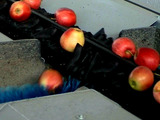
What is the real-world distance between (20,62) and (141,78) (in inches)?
24.5

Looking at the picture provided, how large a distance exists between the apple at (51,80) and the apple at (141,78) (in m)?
0.37

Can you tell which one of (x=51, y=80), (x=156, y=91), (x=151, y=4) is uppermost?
(x=151, y=4)

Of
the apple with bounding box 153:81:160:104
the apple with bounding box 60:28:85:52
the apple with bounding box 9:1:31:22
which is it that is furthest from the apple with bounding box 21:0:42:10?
the apple with bounding box 153:81:160:104

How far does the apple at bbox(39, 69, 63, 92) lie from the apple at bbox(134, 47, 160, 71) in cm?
41

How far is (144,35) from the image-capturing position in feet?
7.78

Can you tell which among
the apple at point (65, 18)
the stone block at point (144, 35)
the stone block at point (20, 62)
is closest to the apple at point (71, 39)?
the stone block at point (20, 62)

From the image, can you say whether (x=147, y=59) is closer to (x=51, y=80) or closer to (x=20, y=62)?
(x=51, y=80)

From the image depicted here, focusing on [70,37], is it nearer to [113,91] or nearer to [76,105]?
[113,91]

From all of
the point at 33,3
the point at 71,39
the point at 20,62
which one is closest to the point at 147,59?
the point at 71,39

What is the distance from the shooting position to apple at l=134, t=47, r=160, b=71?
6.26ft

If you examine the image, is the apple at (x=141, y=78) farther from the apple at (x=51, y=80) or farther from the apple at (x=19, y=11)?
the apple at (x=19, y=11)

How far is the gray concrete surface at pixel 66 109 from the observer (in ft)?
4.29

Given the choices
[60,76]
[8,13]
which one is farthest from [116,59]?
[8,13]

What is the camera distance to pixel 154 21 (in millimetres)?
2588
